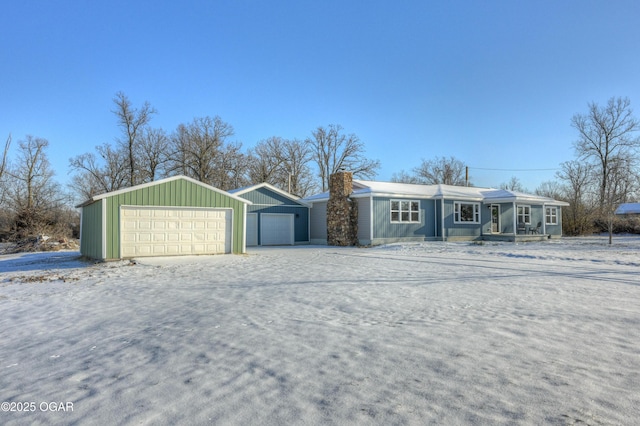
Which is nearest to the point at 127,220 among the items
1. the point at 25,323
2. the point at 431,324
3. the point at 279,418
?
the point at 25,323

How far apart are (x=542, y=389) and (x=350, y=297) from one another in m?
4.08

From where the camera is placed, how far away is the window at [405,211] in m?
21.7

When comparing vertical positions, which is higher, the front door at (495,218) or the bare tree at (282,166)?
the bare tree at (282,166)

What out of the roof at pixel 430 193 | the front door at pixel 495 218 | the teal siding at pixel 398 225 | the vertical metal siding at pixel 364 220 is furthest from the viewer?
the front door at pixel 495 218

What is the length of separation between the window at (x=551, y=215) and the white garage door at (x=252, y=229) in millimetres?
19136

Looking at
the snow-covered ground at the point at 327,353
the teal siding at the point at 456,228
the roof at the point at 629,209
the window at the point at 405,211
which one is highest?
the roof at the point at 629,209

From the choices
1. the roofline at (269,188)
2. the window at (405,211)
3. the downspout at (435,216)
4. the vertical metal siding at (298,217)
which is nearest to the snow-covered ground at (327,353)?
the roofline at (269,188)

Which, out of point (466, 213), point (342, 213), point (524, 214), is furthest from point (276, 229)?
point (524, 214)

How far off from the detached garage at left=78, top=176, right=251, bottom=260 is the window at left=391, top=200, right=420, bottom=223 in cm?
840

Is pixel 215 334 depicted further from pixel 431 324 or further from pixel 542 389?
pixel 542 389

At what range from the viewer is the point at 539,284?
8164 millimetres

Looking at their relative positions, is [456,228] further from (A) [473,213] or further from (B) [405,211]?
(B) [405,211]

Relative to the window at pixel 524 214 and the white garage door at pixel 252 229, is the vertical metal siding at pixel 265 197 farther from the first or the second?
the window at pixel 524 214

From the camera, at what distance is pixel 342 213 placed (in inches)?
842
